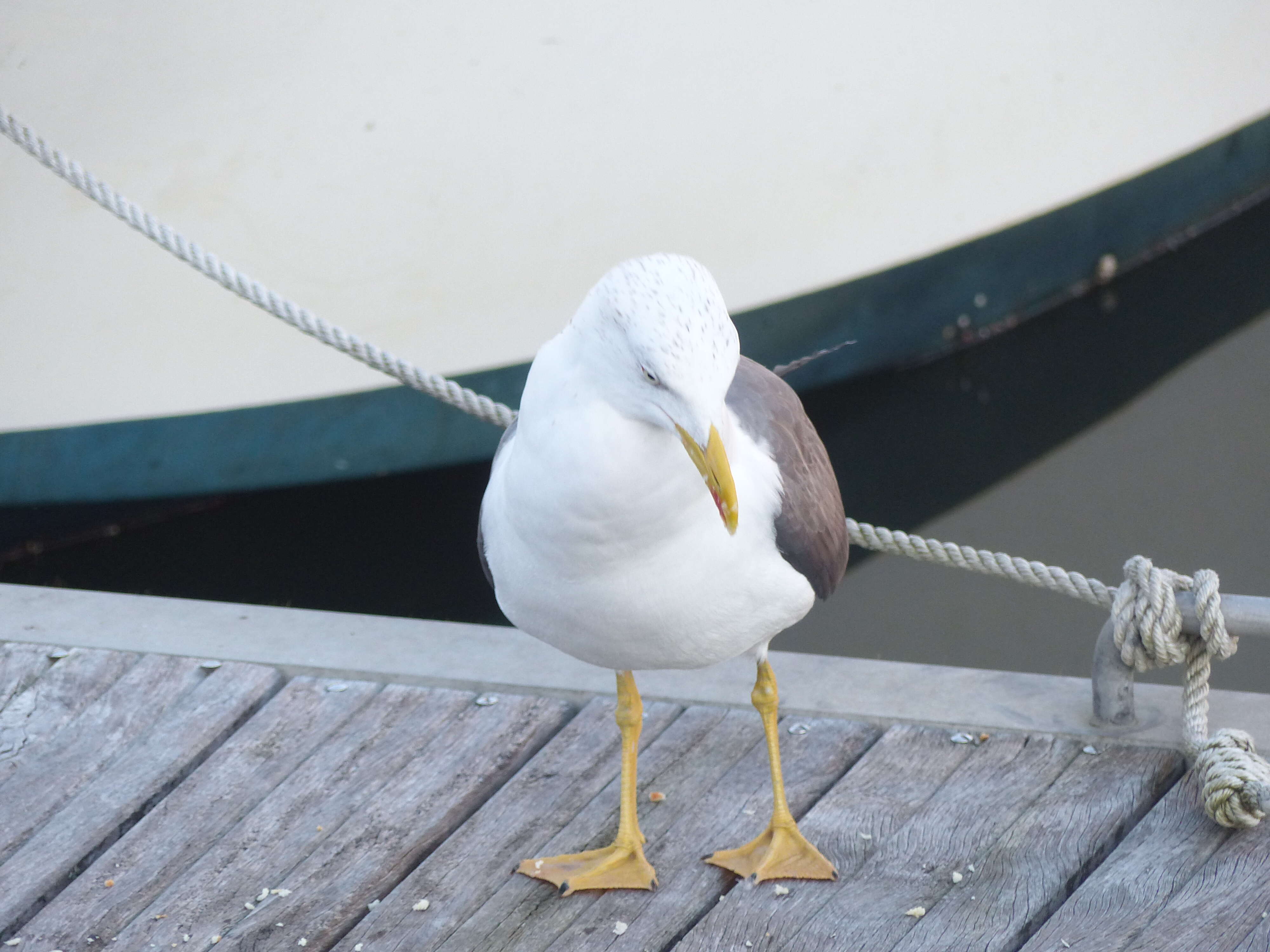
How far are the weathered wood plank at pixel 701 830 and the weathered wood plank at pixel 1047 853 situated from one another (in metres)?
0.22

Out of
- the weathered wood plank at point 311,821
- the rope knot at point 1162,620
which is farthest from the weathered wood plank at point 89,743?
the rope knot at point 1162,620

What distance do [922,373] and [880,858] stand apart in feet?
11.1

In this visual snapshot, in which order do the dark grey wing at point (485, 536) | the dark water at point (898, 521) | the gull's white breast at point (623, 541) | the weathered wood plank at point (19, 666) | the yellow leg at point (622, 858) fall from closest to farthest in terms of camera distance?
the gull's white breast at point (623, 541), the dark grey wing at point (485, 536), the yellow leg at point (622, 858), the weathered wood plank at point (19, 666), the dark water at point (898, 521)

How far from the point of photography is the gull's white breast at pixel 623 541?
171 cm

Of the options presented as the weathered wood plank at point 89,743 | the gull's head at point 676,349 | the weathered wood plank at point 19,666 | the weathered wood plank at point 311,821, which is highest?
the gull's head at point 676,349

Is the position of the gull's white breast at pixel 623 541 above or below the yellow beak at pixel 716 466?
below

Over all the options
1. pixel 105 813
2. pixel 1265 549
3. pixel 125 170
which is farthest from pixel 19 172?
pixel 1265 549

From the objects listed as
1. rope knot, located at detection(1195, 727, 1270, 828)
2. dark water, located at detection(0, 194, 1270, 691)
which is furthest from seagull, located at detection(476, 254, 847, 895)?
dark water, located at detection(0, 194, 1270, 691)

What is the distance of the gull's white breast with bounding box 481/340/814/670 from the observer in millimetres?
1710

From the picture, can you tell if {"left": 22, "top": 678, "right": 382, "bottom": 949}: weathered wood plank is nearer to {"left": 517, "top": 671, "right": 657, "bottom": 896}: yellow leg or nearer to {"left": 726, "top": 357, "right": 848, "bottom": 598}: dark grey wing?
{"left": 517, "top": 671, "right": 657, "bottom": 896}: yellow leg

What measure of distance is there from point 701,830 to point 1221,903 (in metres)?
0.78

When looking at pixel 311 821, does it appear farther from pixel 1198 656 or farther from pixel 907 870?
pixel 1198 656

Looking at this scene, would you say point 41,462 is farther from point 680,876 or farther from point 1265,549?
point 1265,549

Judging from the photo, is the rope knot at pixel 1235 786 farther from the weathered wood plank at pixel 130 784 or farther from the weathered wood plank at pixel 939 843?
the weathered wood plank at pixel 130 784
